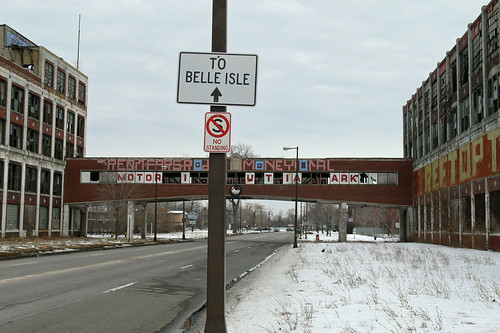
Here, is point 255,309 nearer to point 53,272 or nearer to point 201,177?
point 53,272

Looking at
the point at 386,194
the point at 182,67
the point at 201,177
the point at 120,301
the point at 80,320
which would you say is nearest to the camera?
the point at 182,67

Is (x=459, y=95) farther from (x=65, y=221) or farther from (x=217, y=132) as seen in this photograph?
(x=65, y=221)

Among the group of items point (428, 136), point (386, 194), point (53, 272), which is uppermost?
point (428, 136)

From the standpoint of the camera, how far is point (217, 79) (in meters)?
6.11

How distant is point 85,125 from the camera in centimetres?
6106

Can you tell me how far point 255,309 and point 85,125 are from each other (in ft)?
184

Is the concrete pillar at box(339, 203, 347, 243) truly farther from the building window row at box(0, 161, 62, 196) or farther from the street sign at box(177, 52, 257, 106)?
the street sign at box(177, 52, 257, 106)

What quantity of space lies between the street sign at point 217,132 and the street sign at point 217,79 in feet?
0.57

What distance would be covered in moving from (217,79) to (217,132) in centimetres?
66

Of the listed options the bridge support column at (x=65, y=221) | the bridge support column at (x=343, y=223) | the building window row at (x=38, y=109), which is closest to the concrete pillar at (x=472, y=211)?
the bridge support column at (x=343, y=223)

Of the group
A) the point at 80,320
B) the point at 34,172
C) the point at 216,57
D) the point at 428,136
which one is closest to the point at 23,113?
the point at 34,172

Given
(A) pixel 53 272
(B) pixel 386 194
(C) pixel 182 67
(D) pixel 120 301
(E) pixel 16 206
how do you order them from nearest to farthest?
(C) pixel 182 67 → (D) pixel 120 301 → (A) pixel 53 272 → (E) pixel 16 206 → (B) pixel 386 194

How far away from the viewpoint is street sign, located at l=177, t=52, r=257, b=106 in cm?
607

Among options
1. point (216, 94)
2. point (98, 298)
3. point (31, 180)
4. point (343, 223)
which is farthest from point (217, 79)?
point (343, 223)
